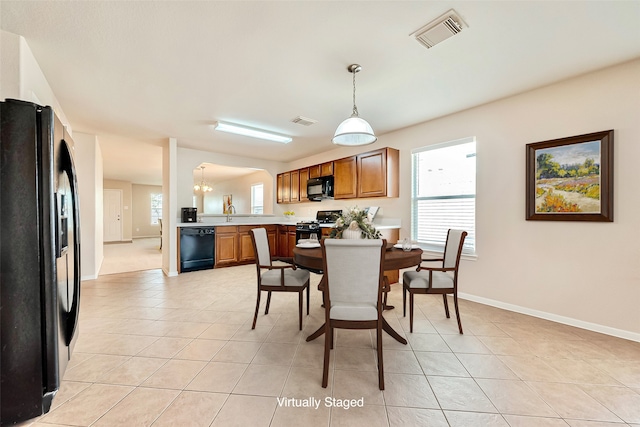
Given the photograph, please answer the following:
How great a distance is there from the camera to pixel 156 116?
142 inches

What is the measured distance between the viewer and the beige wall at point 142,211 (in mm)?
10578

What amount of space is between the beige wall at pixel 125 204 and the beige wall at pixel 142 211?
2.04 ft

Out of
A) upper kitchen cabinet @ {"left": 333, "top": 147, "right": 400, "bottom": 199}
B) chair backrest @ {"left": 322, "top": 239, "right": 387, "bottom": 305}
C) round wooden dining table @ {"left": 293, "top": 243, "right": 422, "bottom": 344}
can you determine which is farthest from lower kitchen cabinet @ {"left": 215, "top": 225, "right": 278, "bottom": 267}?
chair backrest @ {"left": 322, "top": 239, "right": 387, "bottom": 305}

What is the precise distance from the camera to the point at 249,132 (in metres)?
4.14

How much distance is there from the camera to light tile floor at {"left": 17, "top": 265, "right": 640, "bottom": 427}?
1457 mm

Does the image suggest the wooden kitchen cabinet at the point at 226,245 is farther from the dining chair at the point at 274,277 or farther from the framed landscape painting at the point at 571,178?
the framed landscape painting at the point at 571,178

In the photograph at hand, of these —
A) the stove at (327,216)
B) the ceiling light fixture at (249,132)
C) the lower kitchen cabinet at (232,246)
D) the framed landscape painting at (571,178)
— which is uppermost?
the ceiling light fixture at (249,132)

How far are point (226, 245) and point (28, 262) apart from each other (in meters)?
4.04

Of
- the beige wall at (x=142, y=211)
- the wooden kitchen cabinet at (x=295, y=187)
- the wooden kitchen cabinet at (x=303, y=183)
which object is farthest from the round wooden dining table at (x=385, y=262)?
the beige wall at (x=142, y=211)

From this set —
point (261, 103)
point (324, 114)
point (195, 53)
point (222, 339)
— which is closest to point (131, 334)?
point (222, 339)

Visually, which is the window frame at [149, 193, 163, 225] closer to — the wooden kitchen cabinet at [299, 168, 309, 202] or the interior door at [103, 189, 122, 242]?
the interior door at [103, 189, 122, 242]

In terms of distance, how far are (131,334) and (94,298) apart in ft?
5.15

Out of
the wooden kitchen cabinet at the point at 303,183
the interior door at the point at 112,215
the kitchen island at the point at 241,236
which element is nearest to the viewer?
the kitchen island at the point at 241,236

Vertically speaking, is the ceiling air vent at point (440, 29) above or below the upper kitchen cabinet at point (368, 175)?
above
